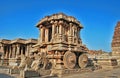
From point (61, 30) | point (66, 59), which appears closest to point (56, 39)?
point (61, 30)

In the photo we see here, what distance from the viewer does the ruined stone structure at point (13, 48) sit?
164 feet

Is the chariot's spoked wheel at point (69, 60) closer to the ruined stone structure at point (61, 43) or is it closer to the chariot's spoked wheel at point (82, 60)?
the ruined stone structure at point (61, 43)

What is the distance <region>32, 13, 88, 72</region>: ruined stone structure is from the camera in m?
17.1

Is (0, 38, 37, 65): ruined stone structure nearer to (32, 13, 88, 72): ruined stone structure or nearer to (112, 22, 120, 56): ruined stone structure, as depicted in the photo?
(112, 22, 120, 56): ruined stone structure

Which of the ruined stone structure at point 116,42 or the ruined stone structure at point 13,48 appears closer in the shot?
the ruined stone structure at point 116,42

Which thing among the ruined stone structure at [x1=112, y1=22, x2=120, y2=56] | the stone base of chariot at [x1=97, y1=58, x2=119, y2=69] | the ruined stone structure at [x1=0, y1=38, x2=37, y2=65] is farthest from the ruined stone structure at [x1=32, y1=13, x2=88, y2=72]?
the ruined stone structure at [x1=0, y1=38, x2=37, y2=65]

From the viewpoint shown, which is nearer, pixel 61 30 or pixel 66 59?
pixel 66 59

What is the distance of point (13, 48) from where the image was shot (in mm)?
51875

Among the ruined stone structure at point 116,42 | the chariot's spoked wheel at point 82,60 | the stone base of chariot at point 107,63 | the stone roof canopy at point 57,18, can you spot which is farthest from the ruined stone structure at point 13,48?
the chariot's spoked wheel at point 82,60

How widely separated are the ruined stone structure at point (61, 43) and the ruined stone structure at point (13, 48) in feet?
86.3

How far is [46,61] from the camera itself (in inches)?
678

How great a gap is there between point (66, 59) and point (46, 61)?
2178 mm

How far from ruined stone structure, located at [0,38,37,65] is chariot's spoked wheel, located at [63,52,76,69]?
3343 cm

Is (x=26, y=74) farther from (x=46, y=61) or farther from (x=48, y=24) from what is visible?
(x=48, y=24)
